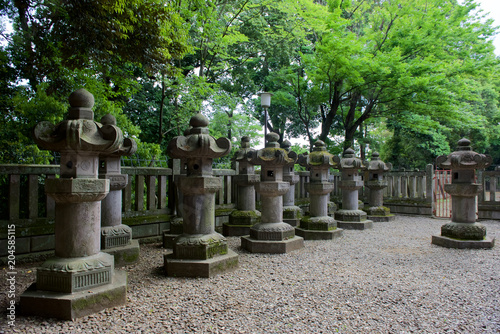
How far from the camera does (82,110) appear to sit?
3.11 metres

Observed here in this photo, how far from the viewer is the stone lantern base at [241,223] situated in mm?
6656

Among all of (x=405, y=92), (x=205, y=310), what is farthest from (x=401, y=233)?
(x=405, y=92)

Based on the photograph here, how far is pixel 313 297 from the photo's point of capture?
3.35 m

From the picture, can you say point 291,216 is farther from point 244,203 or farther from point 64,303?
point 64,303

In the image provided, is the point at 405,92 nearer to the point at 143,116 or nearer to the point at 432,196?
the point at 432,196

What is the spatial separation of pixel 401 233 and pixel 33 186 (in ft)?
25.3

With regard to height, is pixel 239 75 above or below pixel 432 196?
above

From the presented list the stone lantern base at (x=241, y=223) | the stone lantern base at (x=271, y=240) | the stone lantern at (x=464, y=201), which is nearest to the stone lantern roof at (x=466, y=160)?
the stone lantern at (x=464, y=201)

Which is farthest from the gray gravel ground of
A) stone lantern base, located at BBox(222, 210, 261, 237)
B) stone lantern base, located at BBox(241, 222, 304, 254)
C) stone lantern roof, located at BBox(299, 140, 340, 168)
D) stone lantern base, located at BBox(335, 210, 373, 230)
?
stone lantern base, located at BBox(335, 210, 373, 230)

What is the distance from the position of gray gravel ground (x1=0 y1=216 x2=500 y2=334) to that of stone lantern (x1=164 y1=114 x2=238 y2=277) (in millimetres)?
167

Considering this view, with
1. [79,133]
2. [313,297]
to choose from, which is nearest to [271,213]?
[313,297]

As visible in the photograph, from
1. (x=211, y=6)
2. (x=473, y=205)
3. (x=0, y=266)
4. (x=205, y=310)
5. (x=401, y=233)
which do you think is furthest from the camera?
(x=211, y=6)

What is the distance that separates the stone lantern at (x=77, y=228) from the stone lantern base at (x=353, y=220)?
607 cm

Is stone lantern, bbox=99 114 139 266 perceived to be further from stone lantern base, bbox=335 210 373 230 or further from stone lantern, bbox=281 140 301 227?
stone lantern base, bbox=335 210 373 230
